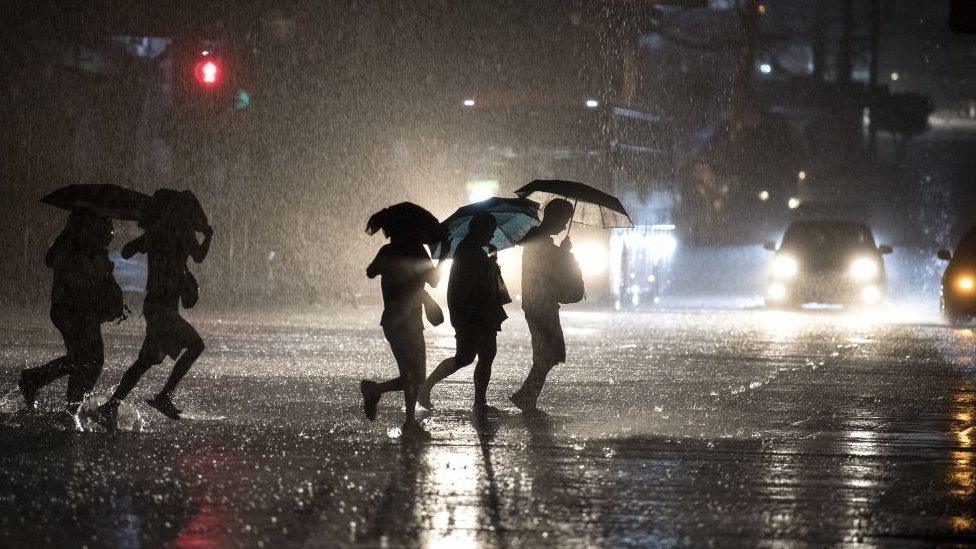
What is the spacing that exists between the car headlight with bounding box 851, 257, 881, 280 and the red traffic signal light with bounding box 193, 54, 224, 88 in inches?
565

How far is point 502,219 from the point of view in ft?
35.1

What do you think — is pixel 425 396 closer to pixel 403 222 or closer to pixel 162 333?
pixel 403 222

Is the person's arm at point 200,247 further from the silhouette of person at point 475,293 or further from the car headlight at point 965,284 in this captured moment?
the car headlight at point 965,284

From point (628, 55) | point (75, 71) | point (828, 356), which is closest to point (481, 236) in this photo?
point (828, 356)

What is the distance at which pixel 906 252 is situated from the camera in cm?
5112

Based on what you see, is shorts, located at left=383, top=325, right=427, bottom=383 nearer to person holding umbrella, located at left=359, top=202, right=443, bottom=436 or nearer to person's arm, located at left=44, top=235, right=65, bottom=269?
person holding umbrella, located at left=359, top=202, right=443, bottom=436

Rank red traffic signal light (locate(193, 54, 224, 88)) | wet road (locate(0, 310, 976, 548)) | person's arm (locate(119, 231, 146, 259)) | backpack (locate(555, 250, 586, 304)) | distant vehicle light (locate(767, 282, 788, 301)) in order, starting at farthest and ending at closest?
distant vehicle light (locate(767, 282, 788, 301)), red traffic signal light (locate(193, 54, 224, 88)), backpack (locate(555, 250, 586, 304)), person's arm (locate(119, 231, 146, 259)), wet road (locate(0, 310, 976, 548))

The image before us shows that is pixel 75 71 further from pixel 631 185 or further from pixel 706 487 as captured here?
pixel 706 487

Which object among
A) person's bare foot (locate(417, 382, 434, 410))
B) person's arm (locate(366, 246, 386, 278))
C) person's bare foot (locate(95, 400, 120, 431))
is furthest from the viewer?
person's bare foot (locate(417, 382, 434, 410))

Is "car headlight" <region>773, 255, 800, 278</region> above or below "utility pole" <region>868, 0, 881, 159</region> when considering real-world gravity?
below

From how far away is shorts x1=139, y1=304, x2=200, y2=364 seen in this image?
9539 mm

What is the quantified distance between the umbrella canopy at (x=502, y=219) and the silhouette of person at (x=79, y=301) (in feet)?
7.42

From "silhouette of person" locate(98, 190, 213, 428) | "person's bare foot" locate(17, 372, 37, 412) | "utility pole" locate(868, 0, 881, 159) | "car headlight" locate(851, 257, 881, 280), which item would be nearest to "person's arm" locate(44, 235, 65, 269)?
"silhouette of person" locate(98, 190, 213, 428)

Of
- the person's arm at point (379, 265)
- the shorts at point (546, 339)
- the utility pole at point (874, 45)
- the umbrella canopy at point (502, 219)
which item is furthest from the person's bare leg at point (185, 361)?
the utility pole at point (874, 45)
